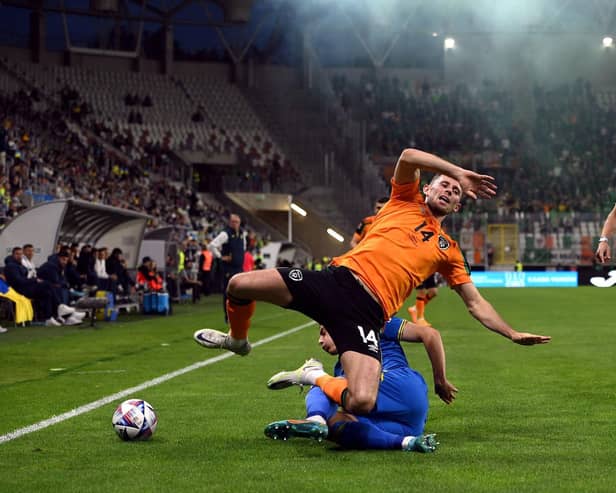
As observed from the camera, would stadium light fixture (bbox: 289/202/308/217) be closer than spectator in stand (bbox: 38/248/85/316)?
No

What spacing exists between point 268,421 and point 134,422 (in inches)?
49.8

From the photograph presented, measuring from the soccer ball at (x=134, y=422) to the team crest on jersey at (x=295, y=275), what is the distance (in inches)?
53.3

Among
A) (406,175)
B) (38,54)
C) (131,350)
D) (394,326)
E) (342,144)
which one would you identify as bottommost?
(131,350)

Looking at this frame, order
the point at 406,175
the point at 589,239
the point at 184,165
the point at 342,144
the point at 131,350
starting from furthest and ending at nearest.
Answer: the point at 342,144
the point at 184,165
the point at 589,239
the point at 131,350
the point at 406,175

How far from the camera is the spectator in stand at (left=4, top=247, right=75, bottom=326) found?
793 inches

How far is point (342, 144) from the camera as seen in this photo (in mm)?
59781

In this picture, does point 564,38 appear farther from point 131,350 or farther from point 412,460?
point 412,460

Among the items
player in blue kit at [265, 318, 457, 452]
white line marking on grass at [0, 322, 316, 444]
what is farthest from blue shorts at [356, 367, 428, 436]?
white line marking on grass at [0, 322, 316, 444]

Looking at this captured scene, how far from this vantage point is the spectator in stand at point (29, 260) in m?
21.0

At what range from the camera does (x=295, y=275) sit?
21.1 feet

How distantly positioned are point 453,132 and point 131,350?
5034 cm

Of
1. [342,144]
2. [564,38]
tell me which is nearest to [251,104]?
[342,144]

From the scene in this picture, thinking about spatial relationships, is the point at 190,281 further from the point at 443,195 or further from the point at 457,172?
the point at 457,172

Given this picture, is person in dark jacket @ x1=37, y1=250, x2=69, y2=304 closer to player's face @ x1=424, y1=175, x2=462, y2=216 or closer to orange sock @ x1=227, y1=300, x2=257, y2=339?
orange sock @ x1=227, y1=300, x2=257, y2=339
